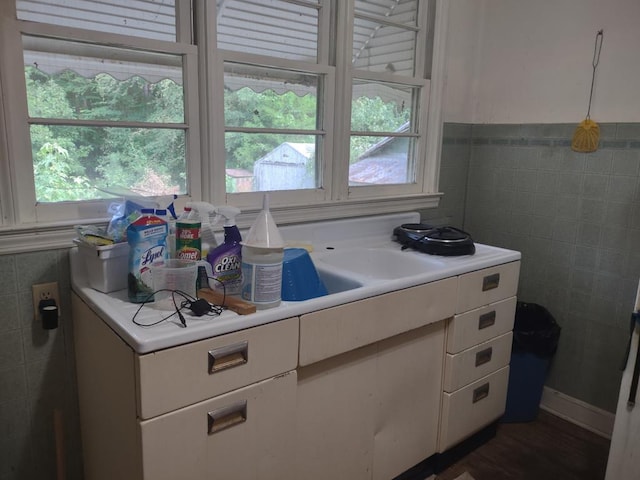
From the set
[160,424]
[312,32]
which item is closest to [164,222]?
[160,424]

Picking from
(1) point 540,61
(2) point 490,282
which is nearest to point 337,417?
(2) point 490,282

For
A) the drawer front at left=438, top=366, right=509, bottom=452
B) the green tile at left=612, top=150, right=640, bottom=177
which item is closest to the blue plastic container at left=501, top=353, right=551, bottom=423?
the drawer front at left=438, top=366, right=509, bottom=452

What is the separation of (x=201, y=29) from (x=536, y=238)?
1.90m

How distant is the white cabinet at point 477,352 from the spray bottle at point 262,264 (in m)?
0.86

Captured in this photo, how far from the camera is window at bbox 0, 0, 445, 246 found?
57.2 inches

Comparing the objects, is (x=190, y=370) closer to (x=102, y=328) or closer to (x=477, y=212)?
(x=102, y=328)

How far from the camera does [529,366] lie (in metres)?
2.36

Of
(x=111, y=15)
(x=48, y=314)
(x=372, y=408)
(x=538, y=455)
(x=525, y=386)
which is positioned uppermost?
(x=111, y=15)

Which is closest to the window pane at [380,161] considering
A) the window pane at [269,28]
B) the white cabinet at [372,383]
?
the window pane at [269,28]

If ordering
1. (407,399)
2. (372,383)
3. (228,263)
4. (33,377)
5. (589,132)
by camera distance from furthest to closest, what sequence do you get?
(589,132), (407,399), (372,383), (33,377), (228,263)

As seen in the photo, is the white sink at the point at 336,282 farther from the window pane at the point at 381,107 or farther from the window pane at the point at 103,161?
the window pane at the point at 381,107

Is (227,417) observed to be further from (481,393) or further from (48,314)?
(481,393)

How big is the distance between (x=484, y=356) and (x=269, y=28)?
1608 millimetres

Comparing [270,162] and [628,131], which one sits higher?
[628,131]
